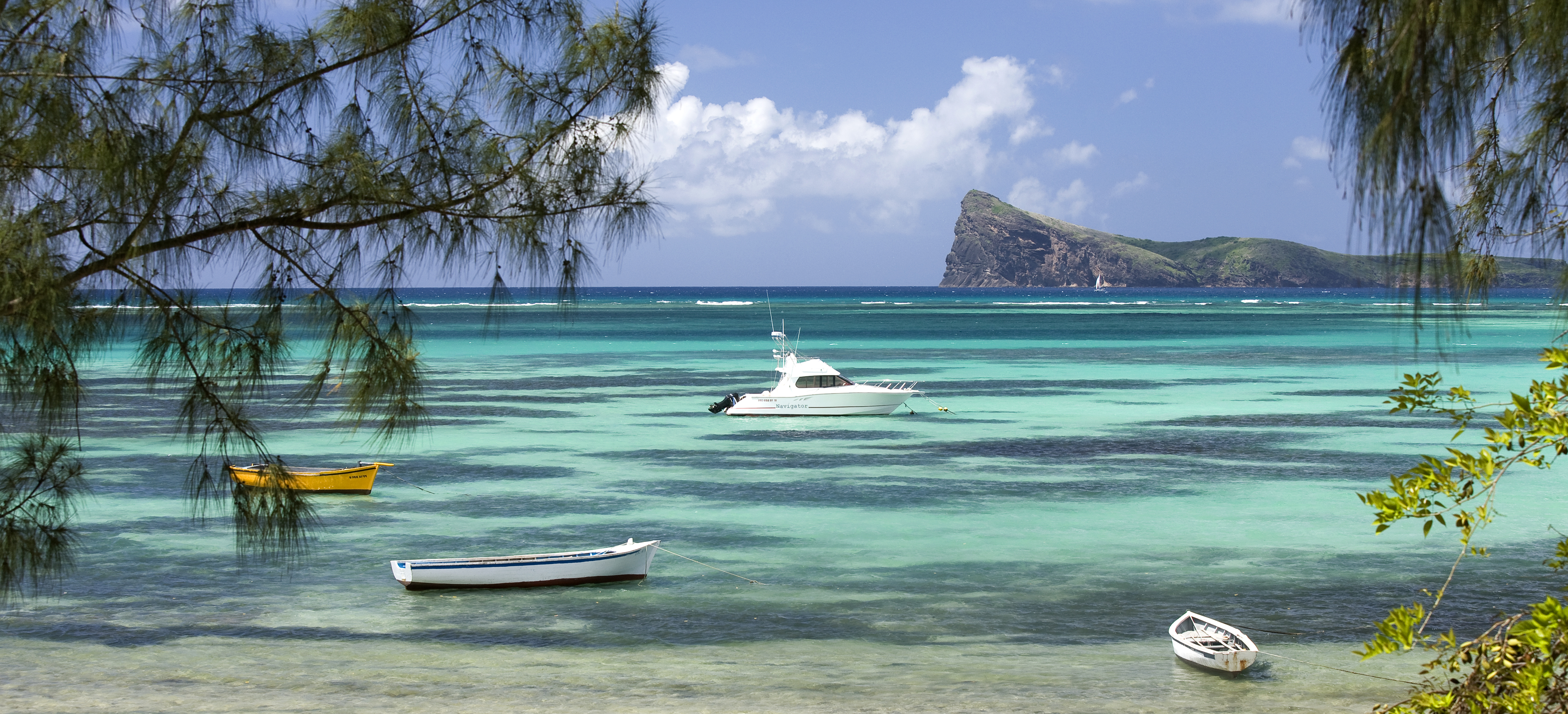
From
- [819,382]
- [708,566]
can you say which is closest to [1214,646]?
[708,566]

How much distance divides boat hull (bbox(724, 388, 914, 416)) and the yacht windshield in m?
0.38

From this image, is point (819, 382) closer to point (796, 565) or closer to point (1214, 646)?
point (796, 565)

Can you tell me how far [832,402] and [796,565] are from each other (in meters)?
14.5

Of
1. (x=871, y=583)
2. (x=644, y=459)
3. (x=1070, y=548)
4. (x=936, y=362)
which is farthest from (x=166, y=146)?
(x=936, y=362)

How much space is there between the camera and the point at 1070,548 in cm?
1404

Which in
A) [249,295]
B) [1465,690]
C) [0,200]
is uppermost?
[0,200]

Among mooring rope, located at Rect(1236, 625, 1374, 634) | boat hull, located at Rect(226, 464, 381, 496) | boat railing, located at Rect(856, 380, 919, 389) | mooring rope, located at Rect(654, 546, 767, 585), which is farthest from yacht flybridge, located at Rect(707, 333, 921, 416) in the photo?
mooring rope, located at Rect(1236, 625, 1374, 634)

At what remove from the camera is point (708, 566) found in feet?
43.9

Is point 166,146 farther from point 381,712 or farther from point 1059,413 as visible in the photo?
point 1059,413

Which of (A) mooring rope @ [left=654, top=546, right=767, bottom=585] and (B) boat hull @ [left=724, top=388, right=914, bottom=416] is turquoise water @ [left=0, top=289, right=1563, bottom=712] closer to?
(A) mooring rope @ [left=654, top=546, right=767, bottom=585]

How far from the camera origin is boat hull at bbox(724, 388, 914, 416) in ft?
90.8

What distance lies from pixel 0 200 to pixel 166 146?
68 centimetres

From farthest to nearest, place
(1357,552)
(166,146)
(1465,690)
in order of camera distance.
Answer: (1357,552) < (166,146) < (1465,690)

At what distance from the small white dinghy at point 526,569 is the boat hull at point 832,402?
49.7ft
